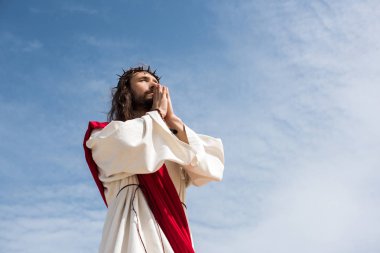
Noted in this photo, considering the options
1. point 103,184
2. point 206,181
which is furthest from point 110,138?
point 206,181

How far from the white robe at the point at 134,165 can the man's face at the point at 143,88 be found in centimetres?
51

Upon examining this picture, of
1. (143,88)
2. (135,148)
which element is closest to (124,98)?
(143,88)

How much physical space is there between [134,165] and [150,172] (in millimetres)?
122

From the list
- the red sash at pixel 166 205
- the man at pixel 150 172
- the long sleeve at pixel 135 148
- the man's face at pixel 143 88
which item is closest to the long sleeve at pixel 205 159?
the man at pixel 150 172

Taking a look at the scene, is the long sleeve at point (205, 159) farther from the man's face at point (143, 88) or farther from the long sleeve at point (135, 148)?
the man's face at point (143, 88)

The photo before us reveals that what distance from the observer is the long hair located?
4609 mm

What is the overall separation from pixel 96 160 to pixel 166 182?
543 mm

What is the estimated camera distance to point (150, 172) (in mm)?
3883

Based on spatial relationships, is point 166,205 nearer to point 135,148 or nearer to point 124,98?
point 135,148

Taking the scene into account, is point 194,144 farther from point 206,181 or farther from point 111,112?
point 111,112

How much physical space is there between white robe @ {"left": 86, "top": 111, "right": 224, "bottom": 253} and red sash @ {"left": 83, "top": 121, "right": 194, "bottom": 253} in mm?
52

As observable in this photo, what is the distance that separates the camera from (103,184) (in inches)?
166

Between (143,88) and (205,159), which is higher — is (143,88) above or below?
above

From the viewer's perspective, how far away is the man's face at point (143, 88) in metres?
4.63
